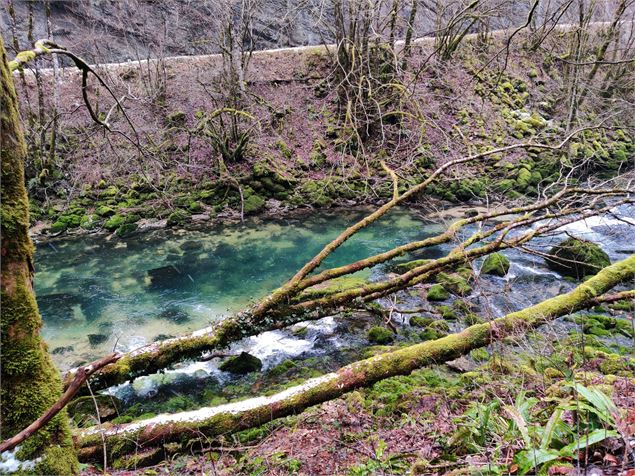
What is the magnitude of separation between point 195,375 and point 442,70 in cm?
1734

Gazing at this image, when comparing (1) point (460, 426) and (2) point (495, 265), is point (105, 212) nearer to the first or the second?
(2) point (495, 265)

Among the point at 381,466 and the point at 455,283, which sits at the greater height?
the point at 381,466

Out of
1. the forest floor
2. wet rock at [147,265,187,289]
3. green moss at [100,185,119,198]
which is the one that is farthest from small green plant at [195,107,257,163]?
the forest floor

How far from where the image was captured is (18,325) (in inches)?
86.7

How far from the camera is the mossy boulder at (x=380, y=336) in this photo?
7239 millimetres

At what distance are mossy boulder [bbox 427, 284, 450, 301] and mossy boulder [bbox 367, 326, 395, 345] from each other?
1618 mm

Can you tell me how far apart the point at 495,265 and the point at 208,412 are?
23.7 ft

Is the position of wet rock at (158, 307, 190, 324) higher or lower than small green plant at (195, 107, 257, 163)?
lower

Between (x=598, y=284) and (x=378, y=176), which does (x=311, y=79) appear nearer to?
(x=378, y=176)

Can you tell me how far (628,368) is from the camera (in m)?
5.10

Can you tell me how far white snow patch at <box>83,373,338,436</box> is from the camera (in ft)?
13.5

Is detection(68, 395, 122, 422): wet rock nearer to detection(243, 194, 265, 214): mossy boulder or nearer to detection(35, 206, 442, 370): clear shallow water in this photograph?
detection(35, 206, 442, 370): clear shallow water

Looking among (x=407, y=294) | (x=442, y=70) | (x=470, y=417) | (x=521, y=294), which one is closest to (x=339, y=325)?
(x=407, y=294)

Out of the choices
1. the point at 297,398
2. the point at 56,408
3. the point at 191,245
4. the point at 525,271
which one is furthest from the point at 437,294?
the point at 56,408
